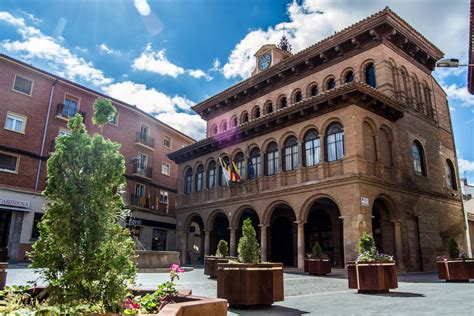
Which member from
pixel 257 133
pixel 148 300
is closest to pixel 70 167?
pixel 148 300

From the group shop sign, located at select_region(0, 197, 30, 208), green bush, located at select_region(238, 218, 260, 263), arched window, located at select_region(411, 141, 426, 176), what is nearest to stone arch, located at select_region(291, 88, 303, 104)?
arched window, located at select_region(411, 141, 426, 176)

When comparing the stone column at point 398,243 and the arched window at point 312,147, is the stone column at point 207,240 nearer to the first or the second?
the arched window at point 312,147

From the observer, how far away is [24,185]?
2378 cm

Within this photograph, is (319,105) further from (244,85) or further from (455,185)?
A: (455,185)

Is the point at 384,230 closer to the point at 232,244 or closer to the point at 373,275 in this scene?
the point at 232,244

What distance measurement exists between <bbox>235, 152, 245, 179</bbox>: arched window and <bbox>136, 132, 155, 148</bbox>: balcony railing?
40.9 ft

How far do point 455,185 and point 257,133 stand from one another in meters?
13.4

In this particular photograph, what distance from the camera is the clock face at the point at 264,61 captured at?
1036 inches

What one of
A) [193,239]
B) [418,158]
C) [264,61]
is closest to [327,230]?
[418,158]

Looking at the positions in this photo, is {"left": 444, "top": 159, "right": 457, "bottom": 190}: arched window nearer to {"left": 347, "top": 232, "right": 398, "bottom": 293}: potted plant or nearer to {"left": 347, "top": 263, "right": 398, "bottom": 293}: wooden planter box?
{"left": 347, "top": 232, "right": 398, "bottom": 293}: potted plant

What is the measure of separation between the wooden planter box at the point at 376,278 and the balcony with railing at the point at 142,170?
2468 centimetres

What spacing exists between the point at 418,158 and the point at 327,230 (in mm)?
6679

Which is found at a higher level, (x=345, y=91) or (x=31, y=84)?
(x=31, y=84)

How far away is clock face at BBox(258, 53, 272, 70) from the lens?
86.3ft
